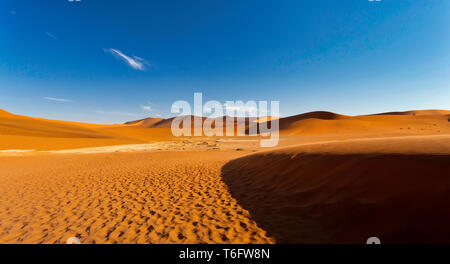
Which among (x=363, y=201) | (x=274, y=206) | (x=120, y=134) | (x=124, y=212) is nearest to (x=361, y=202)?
(x=363, y=201)

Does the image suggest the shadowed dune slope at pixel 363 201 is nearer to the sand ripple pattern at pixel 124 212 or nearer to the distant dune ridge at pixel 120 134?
the sand ripple pattern at pixel 124 212

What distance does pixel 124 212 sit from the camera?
4.83m

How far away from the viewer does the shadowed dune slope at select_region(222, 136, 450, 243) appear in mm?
2828

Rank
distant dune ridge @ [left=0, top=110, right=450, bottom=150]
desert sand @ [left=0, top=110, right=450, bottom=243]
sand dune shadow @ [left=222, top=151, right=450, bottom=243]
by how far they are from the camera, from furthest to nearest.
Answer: distant dune ridge @ [left=0, top=110, right=450, bottom=150]
desert sand @ [left=0, top=110, right=450, bottom=243]
sand dune shadow @ [left=222, top=151, right=450, bottom=243]

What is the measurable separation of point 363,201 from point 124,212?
6.13 meters

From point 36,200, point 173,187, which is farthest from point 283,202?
point 36,200

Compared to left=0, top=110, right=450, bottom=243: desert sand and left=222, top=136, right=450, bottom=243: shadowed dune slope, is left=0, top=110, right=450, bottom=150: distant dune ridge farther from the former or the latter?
left=222, top=136, right=450, bottom=243: shadowed dune slope

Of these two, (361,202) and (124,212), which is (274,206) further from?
(124,212)

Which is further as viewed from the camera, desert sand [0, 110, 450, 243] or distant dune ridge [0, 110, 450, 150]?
distant dune ridge [0, 110, 450, 150]

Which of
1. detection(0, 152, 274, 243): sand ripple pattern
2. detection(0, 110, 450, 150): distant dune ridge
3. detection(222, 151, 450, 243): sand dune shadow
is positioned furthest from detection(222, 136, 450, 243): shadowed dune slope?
detection(0, 110, 450, 150): distant dune ridge

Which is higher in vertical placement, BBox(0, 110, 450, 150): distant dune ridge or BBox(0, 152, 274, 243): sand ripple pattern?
BBox(0, 110, 450, 150): distant dune ridge

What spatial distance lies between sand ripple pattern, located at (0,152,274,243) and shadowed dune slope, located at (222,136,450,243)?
0.82 meters
